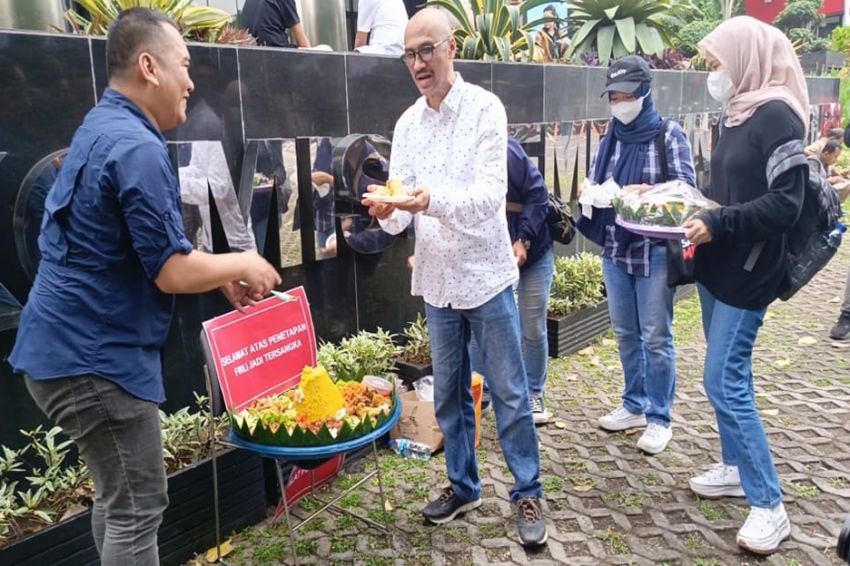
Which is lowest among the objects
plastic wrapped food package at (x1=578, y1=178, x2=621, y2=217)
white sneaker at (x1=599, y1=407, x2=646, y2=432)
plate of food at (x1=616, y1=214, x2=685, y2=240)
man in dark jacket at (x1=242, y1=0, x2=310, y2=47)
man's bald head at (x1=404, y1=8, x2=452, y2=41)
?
white sneaker at (x1=599, y1=407, x2=646, y2=432)

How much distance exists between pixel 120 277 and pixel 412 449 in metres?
2.53

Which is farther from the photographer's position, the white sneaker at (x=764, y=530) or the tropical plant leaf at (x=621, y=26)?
the tropical plant leaf at (x=621, y=26)

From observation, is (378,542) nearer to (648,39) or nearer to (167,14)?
(167,14)

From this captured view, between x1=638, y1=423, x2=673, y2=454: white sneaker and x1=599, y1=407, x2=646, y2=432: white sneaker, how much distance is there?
22cm

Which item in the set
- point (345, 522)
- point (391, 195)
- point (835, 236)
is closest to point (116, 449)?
point (391, 195)

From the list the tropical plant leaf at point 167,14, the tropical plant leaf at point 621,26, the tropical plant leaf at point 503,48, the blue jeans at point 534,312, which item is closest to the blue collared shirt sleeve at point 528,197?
the blue jeans at point 534,312

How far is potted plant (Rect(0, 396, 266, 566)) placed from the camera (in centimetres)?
288

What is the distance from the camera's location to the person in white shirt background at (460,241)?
3.00 m

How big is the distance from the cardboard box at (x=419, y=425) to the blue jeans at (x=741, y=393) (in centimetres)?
167

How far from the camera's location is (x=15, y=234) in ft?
10.4

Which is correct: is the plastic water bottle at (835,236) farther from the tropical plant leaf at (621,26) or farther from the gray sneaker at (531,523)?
the tropical plant leaf at (621,26)

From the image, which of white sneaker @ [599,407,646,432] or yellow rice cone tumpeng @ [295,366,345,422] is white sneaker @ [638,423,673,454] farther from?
yellow rice cone tumpeng @ [295,366,345,422]

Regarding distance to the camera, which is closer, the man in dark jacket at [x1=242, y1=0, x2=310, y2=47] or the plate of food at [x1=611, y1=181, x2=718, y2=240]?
the plate of food at [x1=611, y1=181, x2=718, y2=240]

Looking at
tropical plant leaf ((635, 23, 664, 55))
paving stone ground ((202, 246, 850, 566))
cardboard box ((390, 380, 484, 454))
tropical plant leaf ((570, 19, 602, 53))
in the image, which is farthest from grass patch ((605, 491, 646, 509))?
tropical plant leaf ((635, 23, 664, 55))
